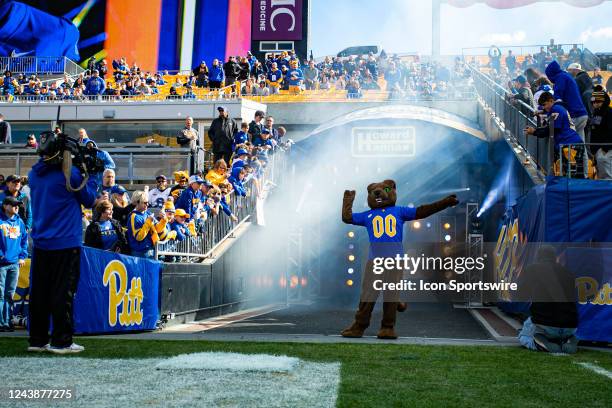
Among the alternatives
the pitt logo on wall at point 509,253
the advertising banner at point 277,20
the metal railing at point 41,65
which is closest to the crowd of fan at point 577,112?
the pitt logo on wall at point 509,253

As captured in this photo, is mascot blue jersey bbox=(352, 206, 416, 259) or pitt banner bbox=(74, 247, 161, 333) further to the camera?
mascot blue jersey bbox=(352, 206, 416, 259)

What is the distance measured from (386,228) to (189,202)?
503 cm

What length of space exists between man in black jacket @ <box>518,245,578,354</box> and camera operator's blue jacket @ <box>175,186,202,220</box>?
22.3 ft

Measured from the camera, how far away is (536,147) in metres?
15.3

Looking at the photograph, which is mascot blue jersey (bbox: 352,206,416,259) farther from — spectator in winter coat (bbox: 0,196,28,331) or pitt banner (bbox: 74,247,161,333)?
spectator in winter coat (bbox: 0,196,28,331)

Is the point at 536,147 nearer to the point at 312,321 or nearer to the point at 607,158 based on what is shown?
the point at 607,158

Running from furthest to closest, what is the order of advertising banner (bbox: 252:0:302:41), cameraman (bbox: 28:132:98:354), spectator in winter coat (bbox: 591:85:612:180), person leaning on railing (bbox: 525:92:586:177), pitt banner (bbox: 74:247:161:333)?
advertising banner (bbox: 252:0:302:41) < spectator in winter coat (bbox: 591:85:612:180) < person leaning on railing (bbox: 525:92:586:177) < pitt banner (bbox: 74:247:161:333) < cameraman (bbox: 28:132:98:354)

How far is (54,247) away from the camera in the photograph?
7.49m

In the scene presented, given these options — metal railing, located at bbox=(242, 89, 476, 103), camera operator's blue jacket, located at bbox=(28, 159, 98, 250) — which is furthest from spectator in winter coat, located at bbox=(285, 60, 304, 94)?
camera operator's blue jacket, located at bbox=(28, 159, 98, 250)

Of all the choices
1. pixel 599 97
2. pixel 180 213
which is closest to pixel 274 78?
pixel 180 213

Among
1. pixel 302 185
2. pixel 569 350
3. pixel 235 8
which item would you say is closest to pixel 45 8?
pixel 235 8

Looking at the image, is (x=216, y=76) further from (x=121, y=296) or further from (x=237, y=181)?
(x=121, y=296)

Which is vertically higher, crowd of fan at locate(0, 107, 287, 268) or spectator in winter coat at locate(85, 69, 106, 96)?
spectator in winter coat at locate(85, 69, 106, 96)

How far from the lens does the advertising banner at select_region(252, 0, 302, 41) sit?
39906 millimetres
